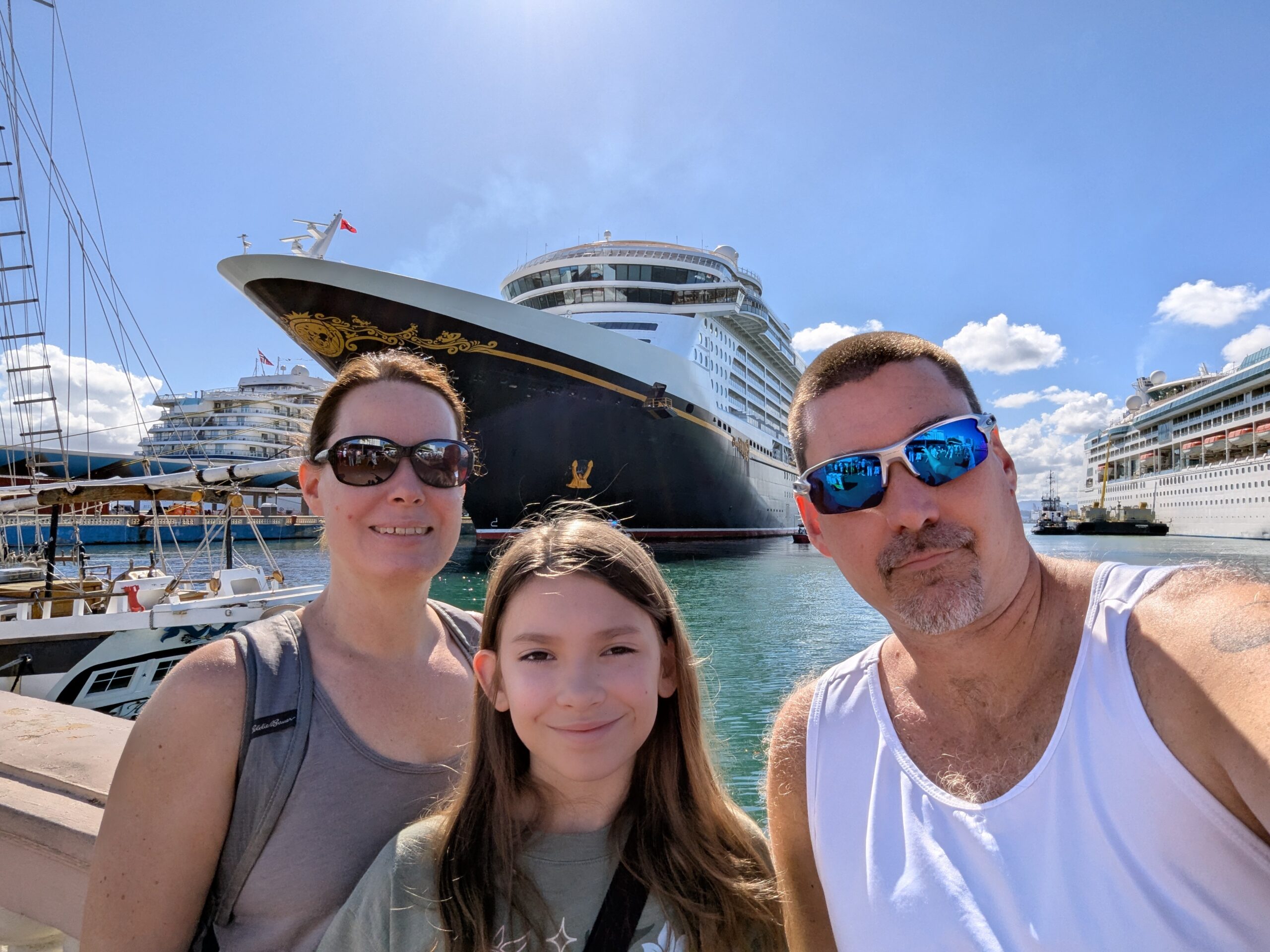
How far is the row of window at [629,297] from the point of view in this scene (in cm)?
2555

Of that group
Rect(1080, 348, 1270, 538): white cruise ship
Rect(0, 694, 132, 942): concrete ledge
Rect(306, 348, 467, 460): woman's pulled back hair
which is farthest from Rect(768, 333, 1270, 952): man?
Rect(1080, 348, 1270, 538): white cruise ship

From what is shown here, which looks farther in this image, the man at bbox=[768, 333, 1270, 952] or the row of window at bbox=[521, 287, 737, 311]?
the row of window at bbox=[521, 287, 737, 311]

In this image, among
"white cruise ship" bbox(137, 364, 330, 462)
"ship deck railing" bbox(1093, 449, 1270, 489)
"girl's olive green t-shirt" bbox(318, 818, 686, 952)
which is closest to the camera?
"girl's olive green t-shirt" bbox(318, 818, 686, 952)

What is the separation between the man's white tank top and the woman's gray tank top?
33.0 inches

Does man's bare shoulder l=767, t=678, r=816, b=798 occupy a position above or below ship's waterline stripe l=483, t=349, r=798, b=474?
below

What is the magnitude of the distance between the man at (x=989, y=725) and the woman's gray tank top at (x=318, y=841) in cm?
82

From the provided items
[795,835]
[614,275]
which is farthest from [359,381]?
[614,275]

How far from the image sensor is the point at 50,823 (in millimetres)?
1477

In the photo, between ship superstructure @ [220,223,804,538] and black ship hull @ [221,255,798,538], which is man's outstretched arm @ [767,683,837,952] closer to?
ship superstructure @ [220,223,804,538]

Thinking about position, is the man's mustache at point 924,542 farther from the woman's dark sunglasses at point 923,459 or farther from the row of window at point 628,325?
the row of window at point 628,325

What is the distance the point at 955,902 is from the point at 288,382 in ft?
231

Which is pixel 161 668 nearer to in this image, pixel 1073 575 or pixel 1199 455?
pixel 1073 575

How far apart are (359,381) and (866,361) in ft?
3.87

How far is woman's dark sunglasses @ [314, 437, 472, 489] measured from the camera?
5.01ft
